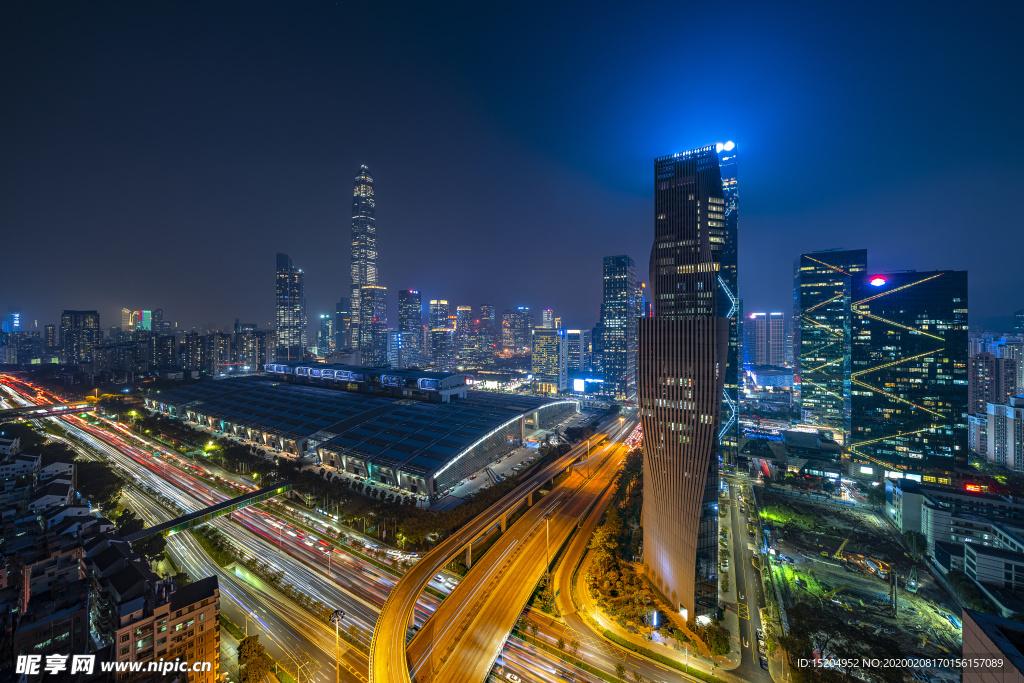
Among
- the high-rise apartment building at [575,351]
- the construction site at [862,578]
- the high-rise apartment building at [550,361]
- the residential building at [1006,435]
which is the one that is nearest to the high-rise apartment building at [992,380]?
the residential building at [1006,435]

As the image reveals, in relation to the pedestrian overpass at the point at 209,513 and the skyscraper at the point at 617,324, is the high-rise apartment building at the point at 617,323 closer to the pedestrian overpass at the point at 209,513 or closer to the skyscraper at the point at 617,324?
the skyscraper at the point at 617,324

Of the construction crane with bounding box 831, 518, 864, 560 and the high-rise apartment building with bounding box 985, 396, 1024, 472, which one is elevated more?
the high-rise apartment building with bounding box 985, 396, 1024, 472

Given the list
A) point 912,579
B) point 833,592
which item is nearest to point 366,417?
point 833,592

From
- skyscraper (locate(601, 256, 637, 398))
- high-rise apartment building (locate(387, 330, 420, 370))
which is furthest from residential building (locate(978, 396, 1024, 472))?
high-rise apartment building (locate(387, 330, 420, 370))

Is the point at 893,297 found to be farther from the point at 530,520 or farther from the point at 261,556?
the point at 261,556

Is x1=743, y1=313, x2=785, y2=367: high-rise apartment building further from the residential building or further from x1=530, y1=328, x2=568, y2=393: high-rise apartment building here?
the residential building

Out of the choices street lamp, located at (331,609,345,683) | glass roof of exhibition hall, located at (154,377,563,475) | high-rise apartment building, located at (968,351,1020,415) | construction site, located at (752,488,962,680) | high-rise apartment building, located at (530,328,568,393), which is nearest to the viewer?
street lamp, located at (331,609,345,683)
